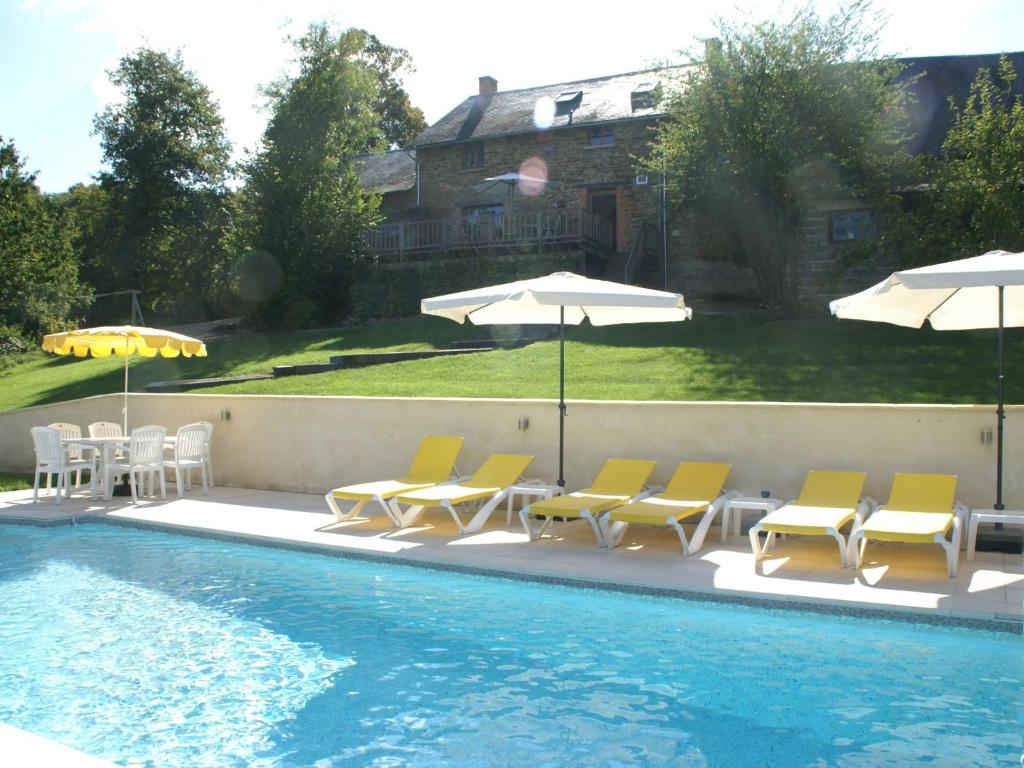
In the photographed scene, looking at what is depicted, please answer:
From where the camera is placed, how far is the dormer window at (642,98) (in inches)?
1057

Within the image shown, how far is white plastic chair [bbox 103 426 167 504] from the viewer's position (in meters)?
10.9

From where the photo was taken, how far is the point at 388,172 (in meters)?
33.4

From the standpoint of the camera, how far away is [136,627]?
642 cm

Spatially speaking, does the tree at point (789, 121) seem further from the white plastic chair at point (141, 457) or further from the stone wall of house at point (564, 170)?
the white plastic chair at point (141, 457)

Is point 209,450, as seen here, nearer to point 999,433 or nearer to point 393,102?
point 999,433

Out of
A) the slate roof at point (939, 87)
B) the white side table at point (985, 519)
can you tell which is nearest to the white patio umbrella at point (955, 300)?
the white side table at point (985, 519)

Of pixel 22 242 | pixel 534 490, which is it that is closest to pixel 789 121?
pixel 534 490

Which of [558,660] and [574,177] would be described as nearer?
[558,660]

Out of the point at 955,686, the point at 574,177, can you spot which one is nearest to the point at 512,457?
the point at 955,686

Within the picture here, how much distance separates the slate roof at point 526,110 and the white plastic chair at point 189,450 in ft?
61.5

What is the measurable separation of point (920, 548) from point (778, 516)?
1.52m

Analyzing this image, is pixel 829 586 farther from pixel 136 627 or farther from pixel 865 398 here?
pixel 865 398

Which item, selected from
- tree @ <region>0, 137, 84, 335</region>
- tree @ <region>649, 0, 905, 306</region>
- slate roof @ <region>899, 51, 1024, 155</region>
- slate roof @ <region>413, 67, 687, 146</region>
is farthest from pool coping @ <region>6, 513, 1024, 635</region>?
slate roof @ <region>413, 67, 687, 146</region>

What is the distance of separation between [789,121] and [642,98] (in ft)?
31.2
